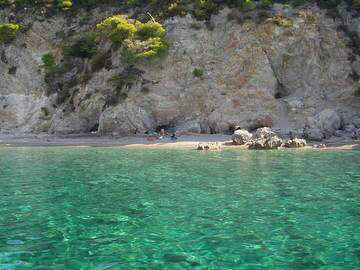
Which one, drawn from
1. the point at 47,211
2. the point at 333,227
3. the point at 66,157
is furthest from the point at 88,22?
the point at 333,227

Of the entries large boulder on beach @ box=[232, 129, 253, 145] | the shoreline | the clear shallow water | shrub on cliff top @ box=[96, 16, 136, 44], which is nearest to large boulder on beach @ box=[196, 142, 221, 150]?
the shoreline

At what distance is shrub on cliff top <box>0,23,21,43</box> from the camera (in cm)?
5234

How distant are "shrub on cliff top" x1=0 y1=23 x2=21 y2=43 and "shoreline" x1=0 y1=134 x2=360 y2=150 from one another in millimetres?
15974

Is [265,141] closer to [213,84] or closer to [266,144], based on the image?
[266,144]

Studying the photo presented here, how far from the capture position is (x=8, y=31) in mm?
52594

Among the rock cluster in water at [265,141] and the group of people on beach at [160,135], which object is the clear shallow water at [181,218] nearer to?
the rock cluster in water at [265,141]

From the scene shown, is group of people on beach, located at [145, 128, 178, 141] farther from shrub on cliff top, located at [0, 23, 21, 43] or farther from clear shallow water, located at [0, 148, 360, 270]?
shrub on cliff top, located at [0, 23, 21, 43]

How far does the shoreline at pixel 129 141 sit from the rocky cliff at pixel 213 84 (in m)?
2.05

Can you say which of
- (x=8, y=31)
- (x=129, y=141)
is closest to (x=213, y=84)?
(x=129, y=141)

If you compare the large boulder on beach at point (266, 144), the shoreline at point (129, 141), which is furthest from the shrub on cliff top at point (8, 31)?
the large boulder on beach at point (266, 144)

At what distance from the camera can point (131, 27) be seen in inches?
1802

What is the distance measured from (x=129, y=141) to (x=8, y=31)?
2560cm

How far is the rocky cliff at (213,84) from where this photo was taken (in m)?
42.2

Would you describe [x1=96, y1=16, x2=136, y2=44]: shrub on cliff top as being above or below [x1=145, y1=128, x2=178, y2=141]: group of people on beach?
above
